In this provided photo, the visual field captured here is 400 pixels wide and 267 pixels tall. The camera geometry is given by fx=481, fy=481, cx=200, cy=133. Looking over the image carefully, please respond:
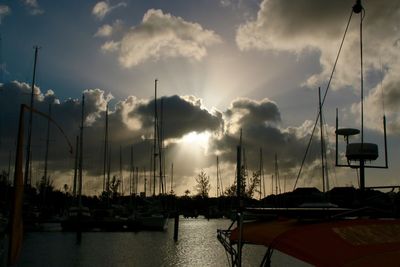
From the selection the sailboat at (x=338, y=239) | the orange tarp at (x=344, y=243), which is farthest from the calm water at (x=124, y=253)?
the orange tarp at (x=344, y=243)

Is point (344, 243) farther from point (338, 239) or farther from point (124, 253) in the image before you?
point (124, 253)

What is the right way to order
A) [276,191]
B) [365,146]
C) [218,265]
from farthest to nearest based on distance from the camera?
[276,191] < [218,265] < [365,146]

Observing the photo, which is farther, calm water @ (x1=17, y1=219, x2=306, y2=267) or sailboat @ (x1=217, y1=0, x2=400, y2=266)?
calm water @ (x1=17, y1=219, x2=306, y2=267)

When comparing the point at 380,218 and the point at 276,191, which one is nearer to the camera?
the point at 380,218

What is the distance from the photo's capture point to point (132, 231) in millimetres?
75375

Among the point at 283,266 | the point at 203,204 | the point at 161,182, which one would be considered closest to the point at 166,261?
the point at 283,266

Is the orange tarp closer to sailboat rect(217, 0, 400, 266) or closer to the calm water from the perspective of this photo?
sailboat rect(217, 0, 400, 266)

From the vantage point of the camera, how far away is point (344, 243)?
691cm

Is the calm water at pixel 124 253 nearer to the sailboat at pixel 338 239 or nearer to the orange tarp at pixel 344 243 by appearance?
the sailboat at pixel 338 239

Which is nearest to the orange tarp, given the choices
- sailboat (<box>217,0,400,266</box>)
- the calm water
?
sailboat (<box>217,0,400,266</box>)

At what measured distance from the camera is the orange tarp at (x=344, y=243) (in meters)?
6.38

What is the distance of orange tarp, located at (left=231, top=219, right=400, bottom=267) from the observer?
251 inches

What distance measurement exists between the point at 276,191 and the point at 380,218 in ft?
386

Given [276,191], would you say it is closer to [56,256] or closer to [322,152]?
[322,152]
